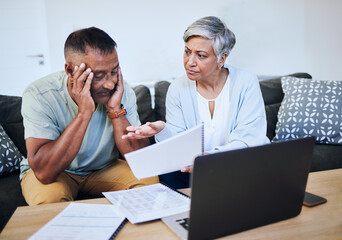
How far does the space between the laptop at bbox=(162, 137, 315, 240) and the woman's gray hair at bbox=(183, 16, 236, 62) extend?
853 mm

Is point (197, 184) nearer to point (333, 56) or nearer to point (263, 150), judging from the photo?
point (263, 150)

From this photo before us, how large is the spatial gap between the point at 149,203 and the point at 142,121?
1.09 m

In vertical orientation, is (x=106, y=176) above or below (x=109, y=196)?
below

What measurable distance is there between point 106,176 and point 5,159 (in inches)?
23.3

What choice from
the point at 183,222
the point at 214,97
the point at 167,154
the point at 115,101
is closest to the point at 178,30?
the point at 214,97

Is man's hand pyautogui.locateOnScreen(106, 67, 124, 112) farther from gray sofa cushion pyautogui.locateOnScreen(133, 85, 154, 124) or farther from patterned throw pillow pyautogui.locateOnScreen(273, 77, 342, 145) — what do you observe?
patterned throw pillow pyautogui.locateOnScreen(273, 77, 342, 145)

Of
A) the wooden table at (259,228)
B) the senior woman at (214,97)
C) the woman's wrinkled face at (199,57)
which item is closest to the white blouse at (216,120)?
the senior woman at (214,97)

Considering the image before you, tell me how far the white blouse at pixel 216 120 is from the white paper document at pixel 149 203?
0.57 meters

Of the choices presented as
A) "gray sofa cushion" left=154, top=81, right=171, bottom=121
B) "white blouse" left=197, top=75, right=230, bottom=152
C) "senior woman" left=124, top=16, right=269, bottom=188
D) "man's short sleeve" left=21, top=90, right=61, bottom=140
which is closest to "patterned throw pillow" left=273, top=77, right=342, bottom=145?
"senior woman" left=124, top=16, right=269, bottom=188

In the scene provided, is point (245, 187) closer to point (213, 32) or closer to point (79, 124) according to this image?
point (79, 124)

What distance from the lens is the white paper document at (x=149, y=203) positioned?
92cm

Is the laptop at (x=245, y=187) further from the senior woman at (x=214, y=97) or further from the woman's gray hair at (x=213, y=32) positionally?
the woman's gray hair at (x=213, y=32)

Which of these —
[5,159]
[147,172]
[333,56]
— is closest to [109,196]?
[147,172]

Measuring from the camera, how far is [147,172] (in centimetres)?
96
